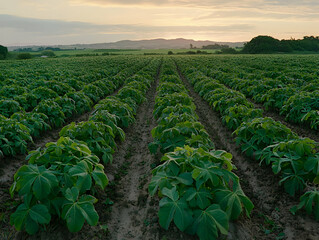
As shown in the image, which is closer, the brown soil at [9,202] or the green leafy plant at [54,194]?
the green leafy plant at [54,194]

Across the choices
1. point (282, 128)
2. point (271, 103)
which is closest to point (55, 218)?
point (282, 128)

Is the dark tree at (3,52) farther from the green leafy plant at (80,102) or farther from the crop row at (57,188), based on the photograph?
the crop row at (57,188)

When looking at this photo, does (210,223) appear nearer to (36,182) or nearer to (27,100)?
(36,182)

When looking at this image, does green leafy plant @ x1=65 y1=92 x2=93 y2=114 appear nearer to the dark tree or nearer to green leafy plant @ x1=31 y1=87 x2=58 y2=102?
green leafy plant @ x1=31 y1=87 x2=58 y2=102

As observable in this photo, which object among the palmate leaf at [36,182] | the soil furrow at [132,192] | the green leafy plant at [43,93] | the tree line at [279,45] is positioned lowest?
the soil furrow at [132,192]

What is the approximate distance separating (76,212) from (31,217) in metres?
0.54

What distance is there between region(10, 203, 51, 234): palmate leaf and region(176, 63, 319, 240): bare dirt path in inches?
91.7

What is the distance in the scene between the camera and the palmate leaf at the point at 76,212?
8.63ft

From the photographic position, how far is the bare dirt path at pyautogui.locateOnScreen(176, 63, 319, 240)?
10.2 ft

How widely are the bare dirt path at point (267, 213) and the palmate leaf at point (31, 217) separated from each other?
2329 mm

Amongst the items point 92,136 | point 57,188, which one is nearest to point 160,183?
point 57,188

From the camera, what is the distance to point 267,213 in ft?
12.2

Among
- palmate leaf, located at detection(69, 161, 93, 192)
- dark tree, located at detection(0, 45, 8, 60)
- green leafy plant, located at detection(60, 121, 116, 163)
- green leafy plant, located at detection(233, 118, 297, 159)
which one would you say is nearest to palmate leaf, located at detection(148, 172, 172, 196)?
palmate leaf, located at detection(69, 161, 93, 192)

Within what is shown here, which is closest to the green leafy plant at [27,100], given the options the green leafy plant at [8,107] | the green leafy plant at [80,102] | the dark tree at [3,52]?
the green leafy plant at [8,107]
